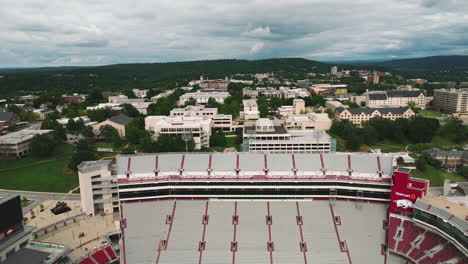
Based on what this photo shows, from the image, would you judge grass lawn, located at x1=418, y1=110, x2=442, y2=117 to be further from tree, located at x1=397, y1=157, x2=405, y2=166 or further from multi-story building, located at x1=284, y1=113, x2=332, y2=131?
tree, located at x1=397, y1=157, x2=405, y2=166

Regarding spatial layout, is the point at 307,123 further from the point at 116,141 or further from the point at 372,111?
the point at 116,141

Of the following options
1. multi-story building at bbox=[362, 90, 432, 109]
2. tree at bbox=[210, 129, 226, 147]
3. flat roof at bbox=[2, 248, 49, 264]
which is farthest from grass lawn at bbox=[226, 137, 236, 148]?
multi-story building at bbox=[362, 90, 432, 109]

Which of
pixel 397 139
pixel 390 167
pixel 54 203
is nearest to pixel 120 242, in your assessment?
pixel 54 203

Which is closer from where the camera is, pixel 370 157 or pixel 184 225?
pixel 184 225

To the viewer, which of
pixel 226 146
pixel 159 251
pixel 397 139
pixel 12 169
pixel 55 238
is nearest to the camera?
pixel 159 251

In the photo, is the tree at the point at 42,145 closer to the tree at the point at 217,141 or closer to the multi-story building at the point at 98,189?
the tree at the point at 217,141

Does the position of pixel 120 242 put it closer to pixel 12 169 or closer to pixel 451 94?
pixel 12 169
